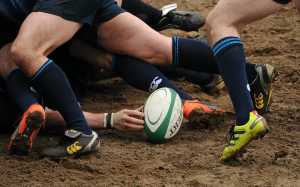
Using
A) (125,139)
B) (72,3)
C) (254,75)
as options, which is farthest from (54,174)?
(254,75)

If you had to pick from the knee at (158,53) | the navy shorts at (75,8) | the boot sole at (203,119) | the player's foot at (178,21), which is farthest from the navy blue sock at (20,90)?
the player's foot at (178,21)

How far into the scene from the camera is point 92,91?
6.66 meters

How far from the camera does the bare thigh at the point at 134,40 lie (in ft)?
19.3

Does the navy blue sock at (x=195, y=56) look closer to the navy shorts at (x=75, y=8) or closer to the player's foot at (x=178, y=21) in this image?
the navy shorts at (x=75, y=8)

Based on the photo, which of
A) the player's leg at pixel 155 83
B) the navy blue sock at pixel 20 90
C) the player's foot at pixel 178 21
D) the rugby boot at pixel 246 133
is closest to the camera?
the rugby boot at pixel 246 133

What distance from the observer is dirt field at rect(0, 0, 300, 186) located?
15.7ft

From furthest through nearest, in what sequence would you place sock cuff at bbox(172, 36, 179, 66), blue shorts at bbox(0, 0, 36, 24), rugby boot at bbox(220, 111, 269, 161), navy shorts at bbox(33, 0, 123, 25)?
sock cuff at bbox(172, 36, 179, 66), blue shorts at bbox(0, 0, 36, 24), navy shorts at bbox(33, 0, 123, 25), rugby boot at bbox(220, 111, 269, 161)

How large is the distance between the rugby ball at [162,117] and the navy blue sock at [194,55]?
56 centimetres

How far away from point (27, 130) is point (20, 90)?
39 centimetres

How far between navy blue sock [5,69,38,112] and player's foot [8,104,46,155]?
0.48 ft

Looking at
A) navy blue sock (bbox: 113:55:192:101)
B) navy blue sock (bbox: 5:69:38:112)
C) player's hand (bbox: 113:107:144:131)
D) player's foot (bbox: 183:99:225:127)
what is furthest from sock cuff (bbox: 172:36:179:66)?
navy blue sock (bbox: 5:69:38:112)

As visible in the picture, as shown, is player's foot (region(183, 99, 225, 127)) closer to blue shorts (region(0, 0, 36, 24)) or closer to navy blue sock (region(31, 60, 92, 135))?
navy blue sock (region(31, 60, 92, 135))

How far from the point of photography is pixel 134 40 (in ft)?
19.5

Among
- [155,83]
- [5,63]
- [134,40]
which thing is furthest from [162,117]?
[5,63]
